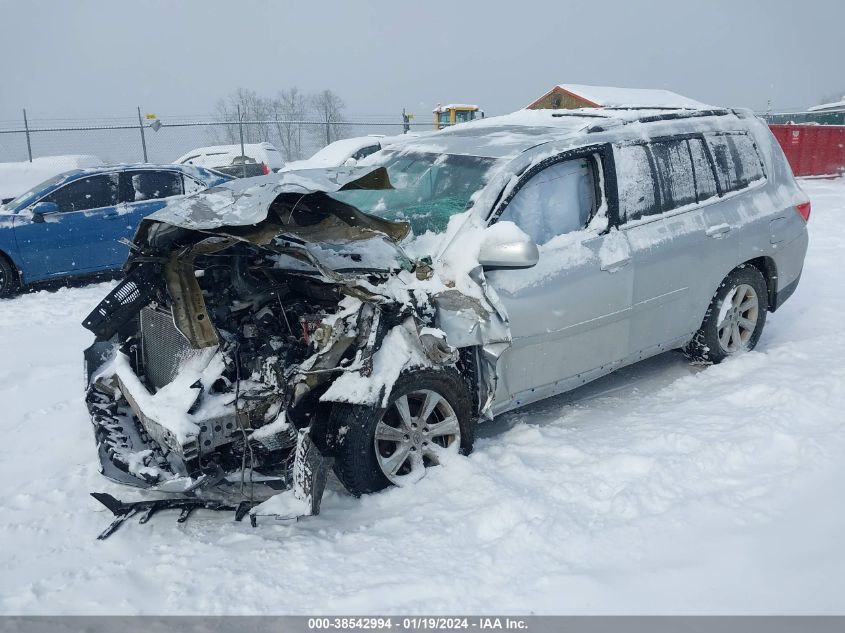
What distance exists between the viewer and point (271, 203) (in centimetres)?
333

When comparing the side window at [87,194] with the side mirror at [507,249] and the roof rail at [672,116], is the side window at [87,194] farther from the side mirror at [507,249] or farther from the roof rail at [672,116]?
the side mirror at [507,249]

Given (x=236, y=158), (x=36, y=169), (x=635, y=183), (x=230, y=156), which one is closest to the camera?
(x=635, y=183)

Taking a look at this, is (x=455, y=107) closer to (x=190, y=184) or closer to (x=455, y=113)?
(x=455, y=113)

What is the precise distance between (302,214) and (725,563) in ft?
8.43

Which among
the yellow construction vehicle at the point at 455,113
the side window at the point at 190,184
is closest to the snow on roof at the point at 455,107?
the yellow construction vehicle at the point at 455,113

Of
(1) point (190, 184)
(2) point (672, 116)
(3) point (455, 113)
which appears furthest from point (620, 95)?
(2) point (672, 116)

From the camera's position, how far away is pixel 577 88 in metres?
26.4

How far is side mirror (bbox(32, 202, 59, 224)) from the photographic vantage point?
8.30 metres

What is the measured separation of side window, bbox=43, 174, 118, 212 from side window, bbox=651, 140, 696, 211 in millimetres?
6902

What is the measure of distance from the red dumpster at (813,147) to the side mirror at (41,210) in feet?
56.9

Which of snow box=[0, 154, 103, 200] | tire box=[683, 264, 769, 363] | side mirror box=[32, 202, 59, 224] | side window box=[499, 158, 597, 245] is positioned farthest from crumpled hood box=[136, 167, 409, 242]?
snow box=[0, 154, 103, 200]

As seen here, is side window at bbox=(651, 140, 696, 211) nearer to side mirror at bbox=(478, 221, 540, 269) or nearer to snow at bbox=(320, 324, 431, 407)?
side mirror at bbox=(478, 221, 540, 269)

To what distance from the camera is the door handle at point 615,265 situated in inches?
162

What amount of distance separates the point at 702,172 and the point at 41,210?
7434mm
